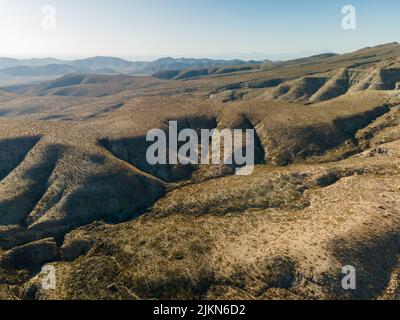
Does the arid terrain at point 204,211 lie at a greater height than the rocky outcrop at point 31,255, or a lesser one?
greater

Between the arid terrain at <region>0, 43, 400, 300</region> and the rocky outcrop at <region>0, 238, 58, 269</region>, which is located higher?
the arid terrain at <region>0, 43, 400, 300</region>

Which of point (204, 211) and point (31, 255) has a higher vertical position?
point (204, 211)

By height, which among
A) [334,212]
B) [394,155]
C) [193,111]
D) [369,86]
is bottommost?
[334,212]

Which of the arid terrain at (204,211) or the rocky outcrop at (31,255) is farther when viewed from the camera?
the rocky outcrop at (31,255)

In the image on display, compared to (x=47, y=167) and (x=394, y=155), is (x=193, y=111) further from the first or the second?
(x=394, y=155)

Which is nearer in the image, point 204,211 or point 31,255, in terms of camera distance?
point 31,255

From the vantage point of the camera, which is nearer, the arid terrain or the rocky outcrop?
the arid terrain
